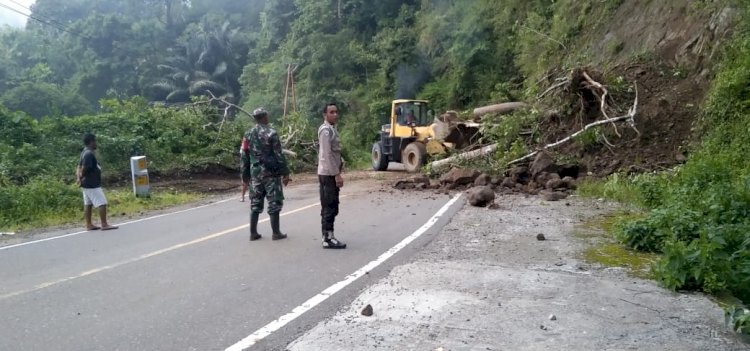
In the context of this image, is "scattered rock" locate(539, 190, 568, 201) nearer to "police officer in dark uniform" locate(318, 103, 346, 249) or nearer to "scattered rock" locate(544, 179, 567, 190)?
"scattered rock" locate(544, 179, 567, 190)

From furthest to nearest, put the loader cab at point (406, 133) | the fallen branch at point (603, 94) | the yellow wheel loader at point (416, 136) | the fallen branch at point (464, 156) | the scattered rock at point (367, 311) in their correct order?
the loader cab at point (406, 133) → the yellow wheel loader at point (416, 136) → the fallen branch at point (464, 156) → the fallen branch at point (603, 94) → the scattered rock at point (367, 311)

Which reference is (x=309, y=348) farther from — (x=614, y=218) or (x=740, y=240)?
(x=614, y=218)

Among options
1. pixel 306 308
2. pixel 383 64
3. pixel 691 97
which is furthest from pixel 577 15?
pixel 306 308

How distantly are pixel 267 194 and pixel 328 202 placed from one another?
40.4 inches

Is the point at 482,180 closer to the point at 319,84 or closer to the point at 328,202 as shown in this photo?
the point at 328,202

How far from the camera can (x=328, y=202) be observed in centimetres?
834

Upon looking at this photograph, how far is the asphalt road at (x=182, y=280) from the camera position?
4945 millimetres

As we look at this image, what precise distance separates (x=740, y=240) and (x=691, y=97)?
10026 millimetres

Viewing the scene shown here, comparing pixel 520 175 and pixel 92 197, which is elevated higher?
pixel 92 197

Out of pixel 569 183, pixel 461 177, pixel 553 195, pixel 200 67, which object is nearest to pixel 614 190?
pixel 553 195

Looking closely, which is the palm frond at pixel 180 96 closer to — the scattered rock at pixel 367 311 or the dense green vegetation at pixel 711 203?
the dense green vegetation at pixel 711 203

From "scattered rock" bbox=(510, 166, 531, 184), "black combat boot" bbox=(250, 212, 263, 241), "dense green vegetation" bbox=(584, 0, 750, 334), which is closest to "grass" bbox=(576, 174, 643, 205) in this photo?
"dense green vegetation" bbox=(584, 0, 750, 334)

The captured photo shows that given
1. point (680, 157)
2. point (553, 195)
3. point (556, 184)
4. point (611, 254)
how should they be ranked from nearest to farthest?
1. point (611, 254)
2. point (553, 195)
3. point (680, 157)
4. point (556, 184)

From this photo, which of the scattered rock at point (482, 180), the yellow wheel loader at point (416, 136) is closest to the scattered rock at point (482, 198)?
the scattered rock at point (482, 180)
